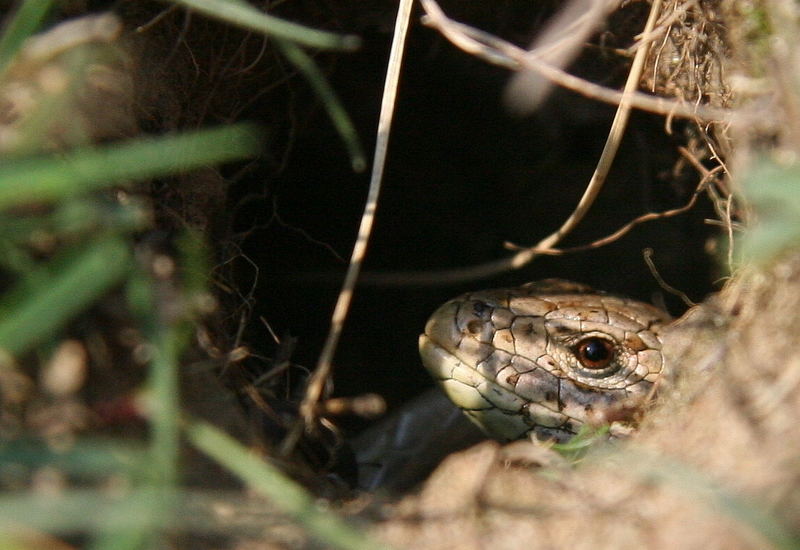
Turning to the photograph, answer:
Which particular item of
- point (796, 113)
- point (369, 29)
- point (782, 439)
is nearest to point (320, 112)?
point (369, 29)

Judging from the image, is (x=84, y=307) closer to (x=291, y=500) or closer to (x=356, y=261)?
(x=291, y=500)

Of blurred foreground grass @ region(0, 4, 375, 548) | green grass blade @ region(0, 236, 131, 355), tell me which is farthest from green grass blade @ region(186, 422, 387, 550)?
green grass blade @ region(0, 236, 131, 355)

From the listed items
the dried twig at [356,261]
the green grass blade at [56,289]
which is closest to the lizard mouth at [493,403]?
the dried twig at [356,261]

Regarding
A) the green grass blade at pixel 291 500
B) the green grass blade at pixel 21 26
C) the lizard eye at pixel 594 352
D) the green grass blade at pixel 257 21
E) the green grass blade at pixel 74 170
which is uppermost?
the green grass blade at pixel 257 21

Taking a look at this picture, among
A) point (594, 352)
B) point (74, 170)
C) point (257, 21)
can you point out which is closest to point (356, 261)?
point (257, 21)

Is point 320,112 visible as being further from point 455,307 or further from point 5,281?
point 5,281

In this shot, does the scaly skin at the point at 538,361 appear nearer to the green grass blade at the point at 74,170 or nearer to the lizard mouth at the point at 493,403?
the lizard mouth at the point at 493,403
